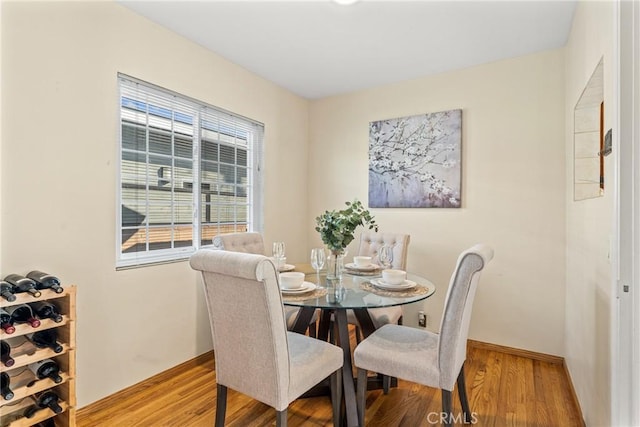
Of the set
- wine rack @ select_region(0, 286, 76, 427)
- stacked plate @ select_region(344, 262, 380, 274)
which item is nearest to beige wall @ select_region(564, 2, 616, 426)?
stacked plate @ select_region(344, 262, 380, 274)

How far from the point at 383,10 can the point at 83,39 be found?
6.08 feet

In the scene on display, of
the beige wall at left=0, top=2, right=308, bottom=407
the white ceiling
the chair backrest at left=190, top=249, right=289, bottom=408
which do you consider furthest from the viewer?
the white ceiling

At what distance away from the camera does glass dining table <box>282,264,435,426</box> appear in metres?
1.75

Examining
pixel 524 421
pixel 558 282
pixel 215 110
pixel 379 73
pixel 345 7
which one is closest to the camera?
pixel 524 421

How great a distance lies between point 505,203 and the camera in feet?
9.54

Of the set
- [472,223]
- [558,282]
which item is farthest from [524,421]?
[472,223]

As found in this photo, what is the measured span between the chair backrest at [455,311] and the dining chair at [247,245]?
1030mm

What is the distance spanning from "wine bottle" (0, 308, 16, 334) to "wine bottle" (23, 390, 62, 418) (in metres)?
0.43

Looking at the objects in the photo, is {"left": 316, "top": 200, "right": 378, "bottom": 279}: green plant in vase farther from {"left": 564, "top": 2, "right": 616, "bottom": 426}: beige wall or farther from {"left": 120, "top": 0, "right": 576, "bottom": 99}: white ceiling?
{"left": 120, "top": 0, "right": 576, "bottom": 99}: white ceiling

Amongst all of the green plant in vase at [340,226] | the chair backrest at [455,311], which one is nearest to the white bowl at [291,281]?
the green plant in vase at [340,226]

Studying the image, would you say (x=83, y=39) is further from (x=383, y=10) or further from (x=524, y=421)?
(x=524, y=421)

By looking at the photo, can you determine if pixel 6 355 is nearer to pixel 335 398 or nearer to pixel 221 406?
pixel 221 406

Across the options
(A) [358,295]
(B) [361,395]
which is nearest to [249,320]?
(A) [358,295]

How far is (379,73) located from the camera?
3217 millimetres
